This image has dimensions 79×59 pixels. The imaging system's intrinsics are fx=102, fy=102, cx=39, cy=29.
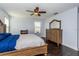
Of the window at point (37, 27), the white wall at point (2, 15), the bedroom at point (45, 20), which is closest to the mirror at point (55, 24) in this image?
the bedroom at point (45, 20)

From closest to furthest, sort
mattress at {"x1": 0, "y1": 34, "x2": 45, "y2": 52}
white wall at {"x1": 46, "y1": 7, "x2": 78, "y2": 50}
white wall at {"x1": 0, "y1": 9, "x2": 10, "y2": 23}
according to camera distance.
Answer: mattress at {"x1": 0, "y1": 34, "x2": 45, "y2": 52} < white wall at {"x1": 46, "y1": 7, "x2": 78, "y2": 50} < white wall at {"x1": 0, "y1": 9, "x2": 10, "y2": 23}

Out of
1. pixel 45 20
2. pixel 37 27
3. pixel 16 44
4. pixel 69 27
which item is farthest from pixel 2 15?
pixel 69 27

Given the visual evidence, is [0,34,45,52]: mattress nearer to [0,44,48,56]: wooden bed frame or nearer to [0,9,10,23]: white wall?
[0,44,48,56]: wooden bed frame

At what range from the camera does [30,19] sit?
6.15 metres

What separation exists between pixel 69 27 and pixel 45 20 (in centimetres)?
249

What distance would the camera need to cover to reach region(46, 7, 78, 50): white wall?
13.7 feet

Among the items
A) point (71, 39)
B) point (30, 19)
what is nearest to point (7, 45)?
point (71, 39)

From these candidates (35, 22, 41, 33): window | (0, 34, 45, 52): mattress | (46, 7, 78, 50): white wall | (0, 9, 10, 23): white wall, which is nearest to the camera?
(0, 34, 45, 52): mattress

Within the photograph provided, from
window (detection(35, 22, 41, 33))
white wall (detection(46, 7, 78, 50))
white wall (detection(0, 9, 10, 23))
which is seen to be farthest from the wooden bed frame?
window (detection(35, 22, 41, 33))

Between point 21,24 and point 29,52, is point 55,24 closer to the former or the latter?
point 21,24

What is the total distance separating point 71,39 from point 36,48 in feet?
6.49

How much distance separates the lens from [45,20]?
270 inches

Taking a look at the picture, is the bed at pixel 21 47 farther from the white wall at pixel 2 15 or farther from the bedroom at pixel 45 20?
the white wall at pixel 2 15

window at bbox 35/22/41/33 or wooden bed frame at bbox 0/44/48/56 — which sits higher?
window at bbox 35/22/41/33
